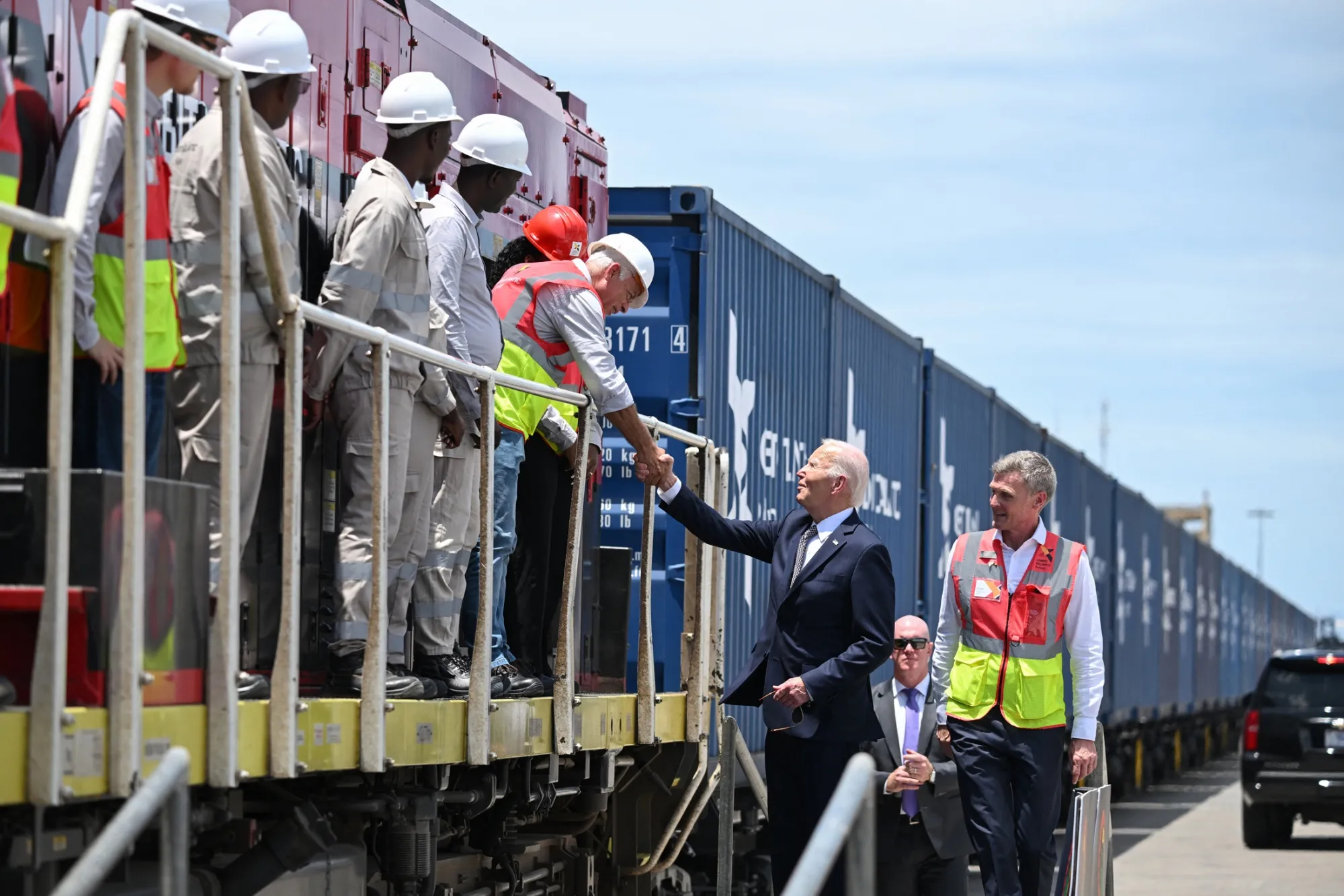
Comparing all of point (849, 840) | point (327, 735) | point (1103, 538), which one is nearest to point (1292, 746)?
point (1103, 538)

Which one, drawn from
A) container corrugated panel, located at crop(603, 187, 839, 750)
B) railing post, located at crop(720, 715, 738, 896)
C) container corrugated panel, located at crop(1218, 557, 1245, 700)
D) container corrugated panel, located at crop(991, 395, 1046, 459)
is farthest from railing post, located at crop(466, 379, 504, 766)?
container corrugated panel, located at crop(1218, 557, 1245, 700)

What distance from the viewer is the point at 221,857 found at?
563 centimetres

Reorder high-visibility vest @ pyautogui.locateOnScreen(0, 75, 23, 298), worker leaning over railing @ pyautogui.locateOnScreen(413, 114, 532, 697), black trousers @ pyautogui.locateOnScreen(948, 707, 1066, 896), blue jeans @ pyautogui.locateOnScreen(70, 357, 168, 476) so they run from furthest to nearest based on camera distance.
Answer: black trousers @ pyautogui.locateOnScreen(948, 707, 1066, 896), worker leaning over railing @ pyautogui.locateOnScreen(413, 114, 532, 697), blue jeans @ pyautogui.locateOnScreen(70, 357, 168, 476), high-visibility vest @ pyautogui.locateOnScreen(0, 75, 23, 298)

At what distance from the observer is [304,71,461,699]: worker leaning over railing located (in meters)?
5.52

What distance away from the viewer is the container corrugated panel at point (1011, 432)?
20625 mm

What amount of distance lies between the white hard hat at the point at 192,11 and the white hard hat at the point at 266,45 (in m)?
0.29

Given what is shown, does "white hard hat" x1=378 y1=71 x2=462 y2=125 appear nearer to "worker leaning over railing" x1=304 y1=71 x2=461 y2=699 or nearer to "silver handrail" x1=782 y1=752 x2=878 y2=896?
"worker leaning over railing" x1=304 y1=71 x2=461 y2=699

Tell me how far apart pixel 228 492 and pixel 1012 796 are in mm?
3874

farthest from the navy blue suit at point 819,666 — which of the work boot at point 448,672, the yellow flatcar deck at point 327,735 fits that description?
the work boot at point 448,672

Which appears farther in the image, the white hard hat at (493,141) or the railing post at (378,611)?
the white hard hat at (493,141)

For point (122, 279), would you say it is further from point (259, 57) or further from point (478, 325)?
point (478, 325)

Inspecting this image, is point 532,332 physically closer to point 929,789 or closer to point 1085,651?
point 1085,651

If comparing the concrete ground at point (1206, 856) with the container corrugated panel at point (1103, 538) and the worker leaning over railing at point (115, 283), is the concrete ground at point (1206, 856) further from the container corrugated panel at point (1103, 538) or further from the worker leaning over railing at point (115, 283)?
the worker leaning over railing at point (115, 283)

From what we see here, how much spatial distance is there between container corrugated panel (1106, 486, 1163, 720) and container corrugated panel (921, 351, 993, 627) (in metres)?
6.64
